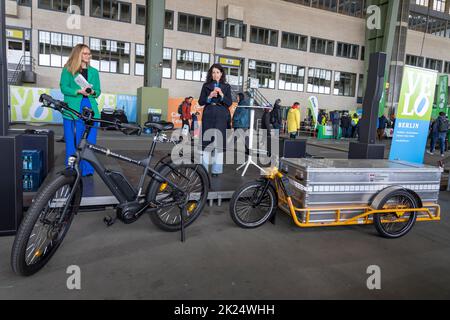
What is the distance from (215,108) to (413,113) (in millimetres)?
4244

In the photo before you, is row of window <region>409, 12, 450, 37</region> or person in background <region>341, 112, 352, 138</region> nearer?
person in background <region>341, 112, 352, 138</region>

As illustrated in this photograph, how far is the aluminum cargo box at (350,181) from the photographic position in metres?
3.86

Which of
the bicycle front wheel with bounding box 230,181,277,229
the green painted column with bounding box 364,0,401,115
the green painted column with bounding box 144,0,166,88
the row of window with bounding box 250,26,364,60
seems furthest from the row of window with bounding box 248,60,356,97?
the bicycle front wheel with bounding box 230,181,277,229

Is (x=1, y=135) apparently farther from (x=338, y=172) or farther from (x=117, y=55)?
(x=117, y=55)

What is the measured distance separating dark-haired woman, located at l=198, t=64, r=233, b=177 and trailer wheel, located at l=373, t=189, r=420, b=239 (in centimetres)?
238

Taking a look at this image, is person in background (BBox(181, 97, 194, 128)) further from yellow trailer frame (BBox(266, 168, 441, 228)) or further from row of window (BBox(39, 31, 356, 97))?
row of window (BBox(39, 31, 356, 97))

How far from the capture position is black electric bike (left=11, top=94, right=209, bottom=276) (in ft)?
8.80

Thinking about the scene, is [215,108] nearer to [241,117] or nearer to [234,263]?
[234,263]

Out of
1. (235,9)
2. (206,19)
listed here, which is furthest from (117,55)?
(235,9)

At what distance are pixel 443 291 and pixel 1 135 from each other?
437 cm

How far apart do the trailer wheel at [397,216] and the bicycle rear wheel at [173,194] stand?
6.62ft

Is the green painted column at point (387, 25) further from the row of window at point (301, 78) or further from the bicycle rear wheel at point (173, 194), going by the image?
the bicycle rear wheel at point (173, 194)

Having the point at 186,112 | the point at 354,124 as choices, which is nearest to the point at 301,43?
the point at 354,124

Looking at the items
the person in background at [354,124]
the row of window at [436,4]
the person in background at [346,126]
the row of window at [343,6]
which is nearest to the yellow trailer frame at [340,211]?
the person in background at [346,126]
